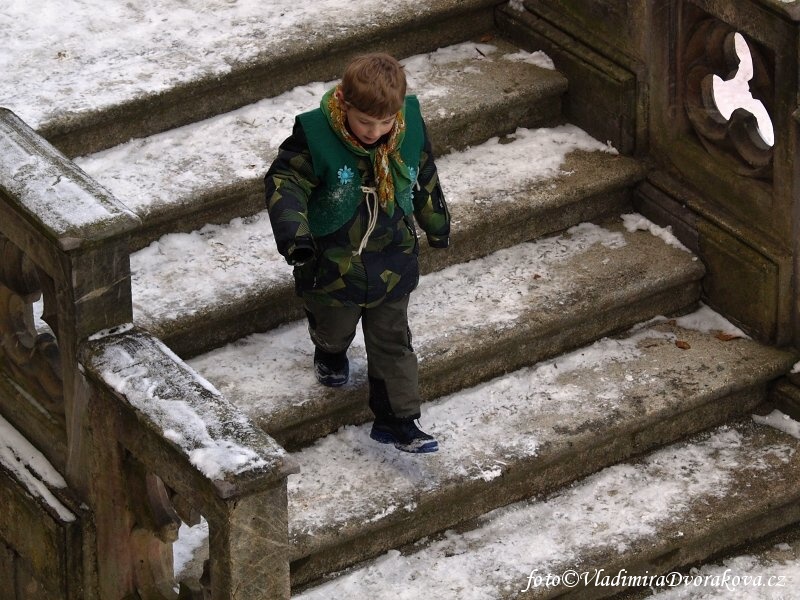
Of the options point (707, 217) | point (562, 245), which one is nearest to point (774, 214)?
point (707, 217)

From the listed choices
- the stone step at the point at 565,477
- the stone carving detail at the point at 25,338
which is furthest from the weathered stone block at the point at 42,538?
the stone step at the point at 565,477

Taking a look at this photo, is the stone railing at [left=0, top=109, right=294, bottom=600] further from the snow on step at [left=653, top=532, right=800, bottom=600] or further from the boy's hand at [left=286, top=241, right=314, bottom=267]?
the snow on step at [left=653, top=532, right=800, bottom=600]

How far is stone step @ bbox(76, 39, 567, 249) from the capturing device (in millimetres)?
5984

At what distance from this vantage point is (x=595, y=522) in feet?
18.6

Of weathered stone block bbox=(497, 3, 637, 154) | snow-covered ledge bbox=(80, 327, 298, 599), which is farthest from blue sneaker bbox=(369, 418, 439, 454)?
weathered stone block bbox=(497, 3, 637, 154)

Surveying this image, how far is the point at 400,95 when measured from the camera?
→ 489 centimetres

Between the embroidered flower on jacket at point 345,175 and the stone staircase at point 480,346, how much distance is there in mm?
A: 769

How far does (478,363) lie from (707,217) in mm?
1106

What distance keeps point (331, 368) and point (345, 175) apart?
0.76 meters

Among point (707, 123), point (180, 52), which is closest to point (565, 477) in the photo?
point (707, 123)

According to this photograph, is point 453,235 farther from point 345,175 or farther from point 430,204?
point 345,175

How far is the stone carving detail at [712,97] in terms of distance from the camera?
19.8ft

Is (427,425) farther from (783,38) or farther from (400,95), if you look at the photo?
(783,38)

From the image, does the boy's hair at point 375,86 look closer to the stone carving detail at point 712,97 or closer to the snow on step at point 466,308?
the snow on step at point 466,308
